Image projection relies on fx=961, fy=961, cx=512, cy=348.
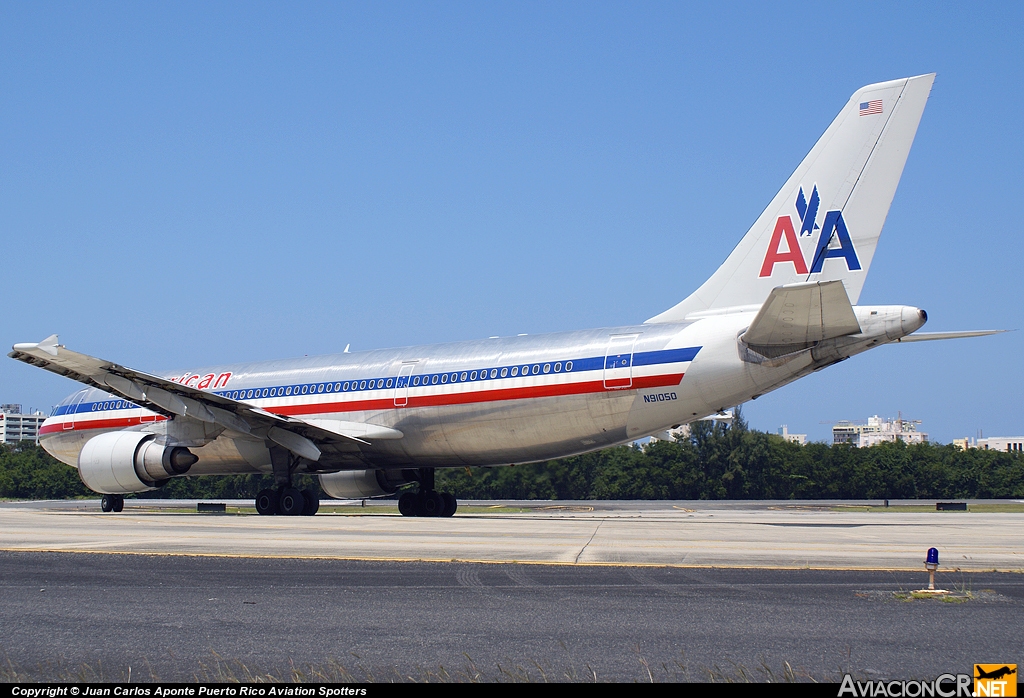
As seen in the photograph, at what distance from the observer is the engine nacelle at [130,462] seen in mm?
25938

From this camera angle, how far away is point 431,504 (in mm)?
27000

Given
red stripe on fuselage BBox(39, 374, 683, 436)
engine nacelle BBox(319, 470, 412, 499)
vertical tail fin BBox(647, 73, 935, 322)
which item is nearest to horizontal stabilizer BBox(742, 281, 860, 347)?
vertical tail fin BBox(647, 73, 935, 322)

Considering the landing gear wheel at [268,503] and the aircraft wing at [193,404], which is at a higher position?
the aircraft wing at [193,404]

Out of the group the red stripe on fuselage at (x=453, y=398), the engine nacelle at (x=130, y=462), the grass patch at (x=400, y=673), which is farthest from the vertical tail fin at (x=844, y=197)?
the engine nacelle at (x=130, y=462)

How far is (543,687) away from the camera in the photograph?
5.49 m

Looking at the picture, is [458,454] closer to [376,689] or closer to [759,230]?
[759,230]

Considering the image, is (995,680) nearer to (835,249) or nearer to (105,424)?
(835,249)

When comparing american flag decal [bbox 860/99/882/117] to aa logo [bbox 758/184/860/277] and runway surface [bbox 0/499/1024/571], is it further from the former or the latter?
runway surface [bbox 0/499/1024/571]

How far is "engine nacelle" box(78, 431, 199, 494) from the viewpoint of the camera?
25.9 m

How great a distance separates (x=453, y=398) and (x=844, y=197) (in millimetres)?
10327

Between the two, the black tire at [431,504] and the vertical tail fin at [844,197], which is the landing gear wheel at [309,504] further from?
the vertical tail fin at [844,197]

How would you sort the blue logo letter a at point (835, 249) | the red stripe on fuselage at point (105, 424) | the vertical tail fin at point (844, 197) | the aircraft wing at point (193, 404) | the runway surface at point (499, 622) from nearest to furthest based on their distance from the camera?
the runway surface at point (499, 622) → the vertical tail fin at point (844, 197) → the blue logo letter a at point (835, 249) → the aircraft wing at point (193, 404) → the red stripe on fuselage at point (105, 424)

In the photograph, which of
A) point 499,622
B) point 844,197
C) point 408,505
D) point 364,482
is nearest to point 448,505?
→ point 408,505

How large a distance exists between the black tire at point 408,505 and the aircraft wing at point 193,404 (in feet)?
8.22
